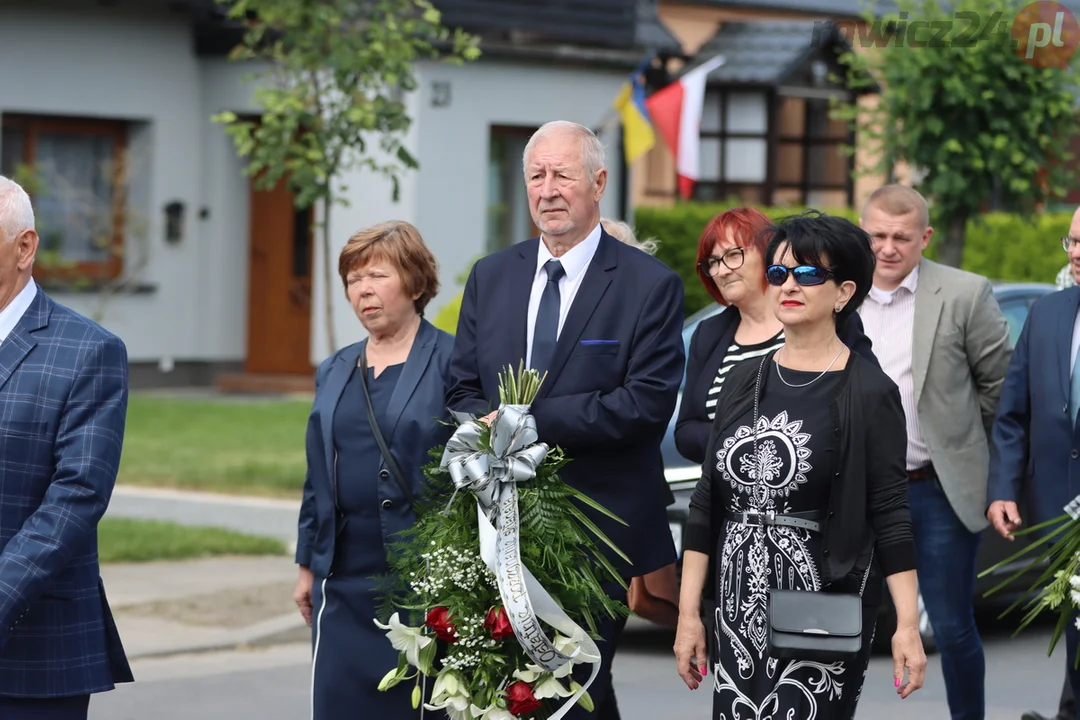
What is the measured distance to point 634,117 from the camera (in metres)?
19.3

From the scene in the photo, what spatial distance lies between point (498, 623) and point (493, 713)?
252 mm

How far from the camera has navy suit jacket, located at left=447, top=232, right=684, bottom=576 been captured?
4684 mm

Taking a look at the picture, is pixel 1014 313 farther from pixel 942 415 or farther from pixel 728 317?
pixel 728 317

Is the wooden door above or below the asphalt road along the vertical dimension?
above

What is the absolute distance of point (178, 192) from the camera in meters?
18.9

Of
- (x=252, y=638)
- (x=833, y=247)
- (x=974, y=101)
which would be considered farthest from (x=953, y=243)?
(x=833, y=247)

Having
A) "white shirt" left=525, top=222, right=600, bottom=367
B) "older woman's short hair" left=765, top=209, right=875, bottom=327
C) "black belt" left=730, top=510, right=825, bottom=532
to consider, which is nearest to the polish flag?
"white shirt" left=525, top=222, right=600, bottom=367

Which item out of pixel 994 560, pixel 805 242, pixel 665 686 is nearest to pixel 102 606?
pixel 805 242

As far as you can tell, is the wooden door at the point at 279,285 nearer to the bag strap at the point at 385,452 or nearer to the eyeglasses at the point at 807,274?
the bag strap at the point at 385,452

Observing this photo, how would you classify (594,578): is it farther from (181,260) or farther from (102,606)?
(181,260)

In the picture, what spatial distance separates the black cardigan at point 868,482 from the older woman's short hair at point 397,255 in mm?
1517

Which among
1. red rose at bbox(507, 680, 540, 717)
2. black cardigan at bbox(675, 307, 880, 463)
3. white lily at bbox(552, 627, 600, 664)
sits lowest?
red rose at bbox(507, 680, 540, 717)

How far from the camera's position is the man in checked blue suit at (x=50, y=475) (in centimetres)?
405

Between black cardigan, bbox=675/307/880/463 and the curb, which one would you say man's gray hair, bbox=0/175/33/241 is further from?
the curb
